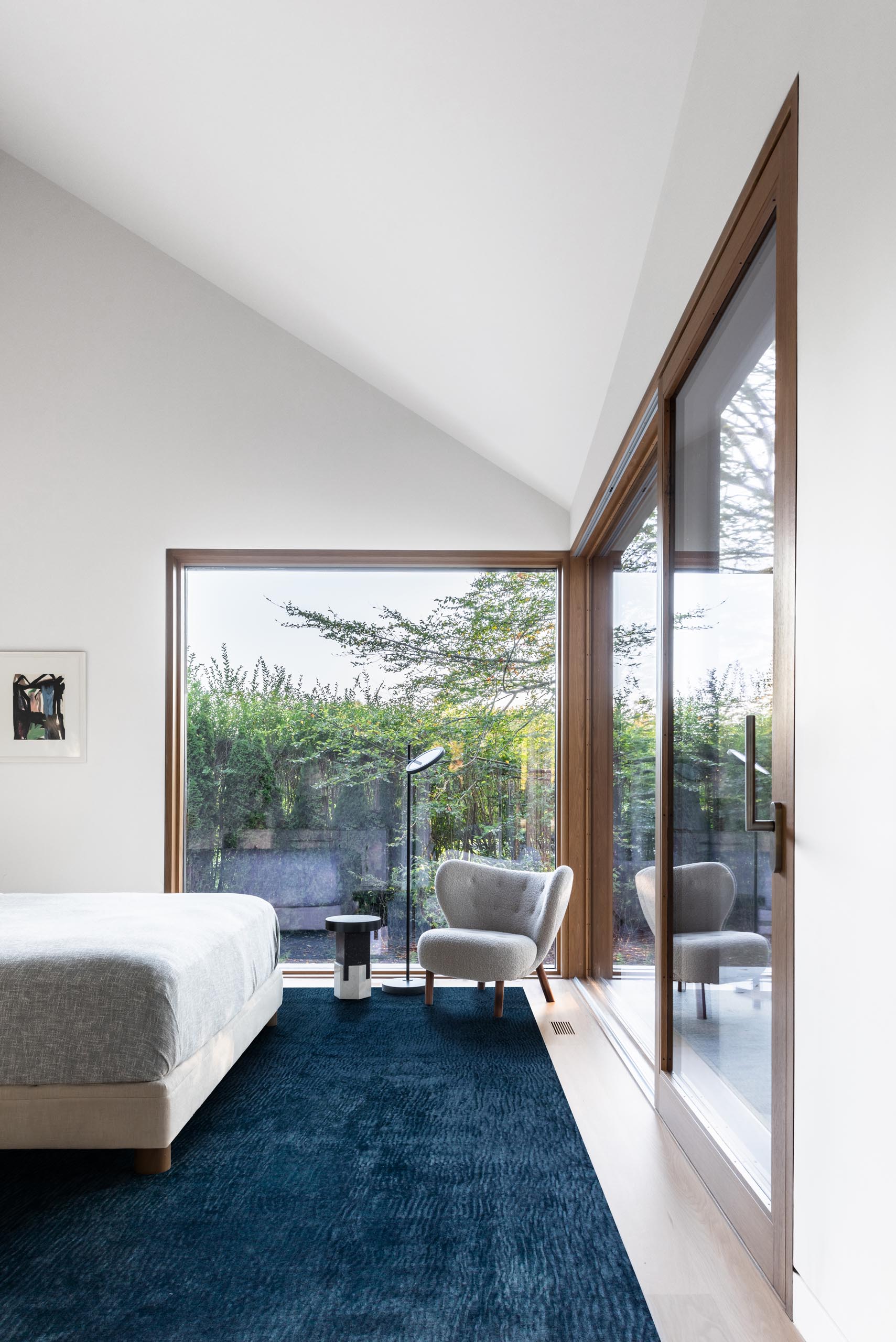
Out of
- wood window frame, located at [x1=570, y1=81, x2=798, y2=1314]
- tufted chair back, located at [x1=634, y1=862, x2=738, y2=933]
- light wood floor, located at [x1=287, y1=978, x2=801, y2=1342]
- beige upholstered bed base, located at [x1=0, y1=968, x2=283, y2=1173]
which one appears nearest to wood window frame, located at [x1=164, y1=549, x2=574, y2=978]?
wood window frame, located at [x1=570, y1=81, x2=798, y2=1314]

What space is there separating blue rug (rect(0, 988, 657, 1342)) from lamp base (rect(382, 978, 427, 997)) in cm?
121

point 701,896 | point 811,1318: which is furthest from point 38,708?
point 811,1318

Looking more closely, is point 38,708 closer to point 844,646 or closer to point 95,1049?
point 95,1049

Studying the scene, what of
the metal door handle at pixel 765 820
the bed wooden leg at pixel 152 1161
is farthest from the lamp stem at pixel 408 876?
the metal door handle at pixel 765 820

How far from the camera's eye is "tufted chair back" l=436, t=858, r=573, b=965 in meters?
4.42

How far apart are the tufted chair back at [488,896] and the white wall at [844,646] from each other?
110 inches

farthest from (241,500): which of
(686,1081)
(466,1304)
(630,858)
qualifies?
(466,1304)

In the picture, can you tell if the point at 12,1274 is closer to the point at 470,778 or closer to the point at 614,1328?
the point at 614,1328

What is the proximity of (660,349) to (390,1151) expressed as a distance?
2463 millimetres

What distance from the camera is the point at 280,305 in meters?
4.77

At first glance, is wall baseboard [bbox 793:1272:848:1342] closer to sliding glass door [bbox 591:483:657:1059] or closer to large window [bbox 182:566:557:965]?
sliding glass door [bbox 591:483:657:1059]

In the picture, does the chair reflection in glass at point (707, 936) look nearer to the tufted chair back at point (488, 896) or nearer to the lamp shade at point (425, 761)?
the tufted chair back at point (488, 896)

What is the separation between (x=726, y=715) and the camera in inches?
87.0

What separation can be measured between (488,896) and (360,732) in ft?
3.86
